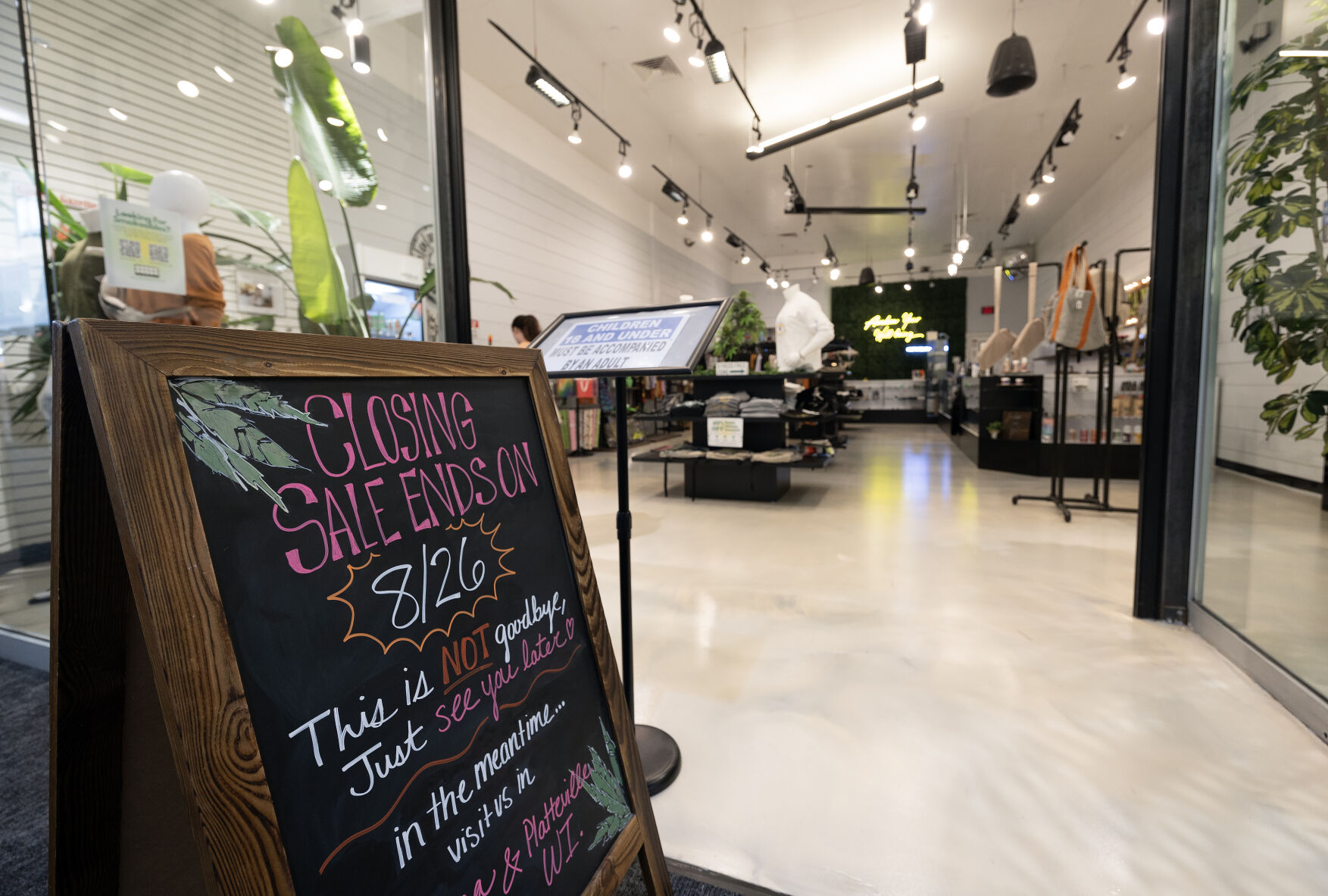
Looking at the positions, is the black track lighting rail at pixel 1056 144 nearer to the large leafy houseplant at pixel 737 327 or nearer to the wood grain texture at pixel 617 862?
the large leafy houseplant at pixel 737 327

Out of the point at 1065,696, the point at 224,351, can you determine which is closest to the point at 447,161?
the point at 224,351

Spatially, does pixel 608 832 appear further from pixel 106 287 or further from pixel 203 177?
pixel 203 177

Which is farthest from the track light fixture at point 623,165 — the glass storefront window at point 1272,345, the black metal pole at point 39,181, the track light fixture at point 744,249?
the glass storefront window at point 1272,345

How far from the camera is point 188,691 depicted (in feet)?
1.77

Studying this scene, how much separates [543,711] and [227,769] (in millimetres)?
449

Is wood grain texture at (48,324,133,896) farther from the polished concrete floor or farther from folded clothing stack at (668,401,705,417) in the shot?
folded clothing stack at (668,401,705,417)

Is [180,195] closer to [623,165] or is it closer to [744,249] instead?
[623,165]

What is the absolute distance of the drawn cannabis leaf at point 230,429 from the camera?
0.63 meters

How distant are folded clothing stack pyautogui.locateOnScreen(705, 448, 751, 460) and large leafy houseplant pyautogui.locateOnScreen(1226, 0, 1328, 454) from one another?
10.4 ft

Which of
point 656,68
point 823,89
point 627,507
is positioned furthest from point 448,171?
point 823,89

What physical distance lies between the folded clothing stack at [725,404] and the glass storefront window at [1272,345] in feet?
10.2

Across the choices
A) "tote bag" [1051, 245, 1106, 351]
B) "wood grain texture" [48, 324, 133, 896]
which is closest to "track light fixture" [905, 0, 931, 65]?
"tote bag" [1051, 245, 1106, 351]

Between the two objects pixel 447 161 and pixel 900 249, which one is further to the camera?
pixel 900 249

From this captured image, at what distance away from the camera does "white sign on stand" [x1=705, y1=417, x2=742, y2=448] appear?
196 inches
